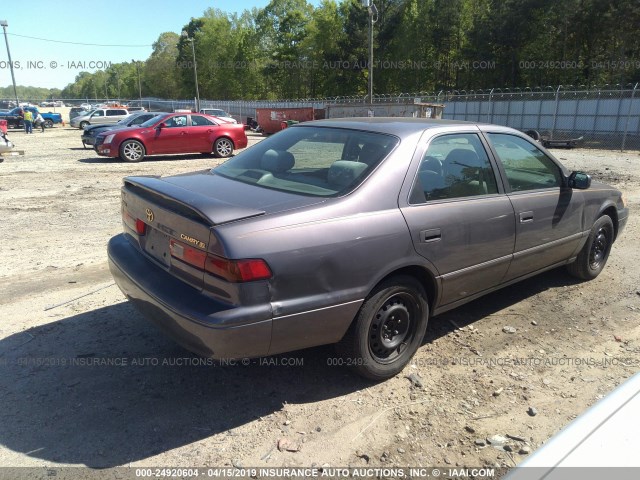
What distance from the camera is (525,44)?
46438 mm

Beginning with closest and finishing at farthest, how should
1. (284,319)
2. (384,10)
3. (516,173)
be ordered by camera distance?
1. (284,319)
2. (516,173)
3. (384,10)

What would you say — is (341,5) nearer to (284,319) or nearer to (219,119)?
(219,119)

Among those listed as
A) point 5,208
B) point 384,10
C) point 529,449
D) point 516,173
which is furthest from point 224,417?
point 384,10

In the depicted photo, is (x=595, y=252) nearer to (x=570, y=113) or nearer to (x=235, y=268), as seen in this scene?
(x=235, y=268)

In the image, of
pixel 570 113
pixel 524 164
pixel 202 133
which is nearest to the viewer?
pixel 524 164

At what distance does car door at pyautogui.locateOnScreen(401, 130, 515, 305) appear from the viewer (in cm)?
320

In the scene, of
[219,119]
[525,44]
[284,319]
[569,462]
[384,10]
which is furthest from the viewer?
[384,10]

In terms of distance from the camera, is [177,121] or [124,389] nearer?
[124,389]

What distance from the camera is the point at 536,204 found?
3990mm

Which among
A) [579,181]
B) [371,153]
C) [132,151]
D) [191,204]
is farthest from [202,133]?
[191,204]

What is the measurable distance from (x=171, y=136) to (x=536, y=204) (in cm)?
1358

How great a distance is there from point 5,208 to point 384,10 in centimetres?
6584

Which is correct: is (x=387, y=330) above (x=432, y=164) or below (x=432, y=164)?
below

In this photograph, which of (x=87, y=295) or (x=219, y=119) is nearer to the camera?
(x=87, y=295)
